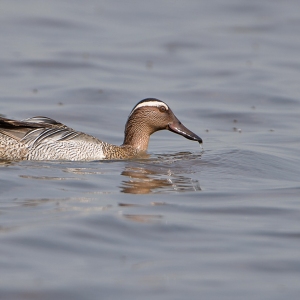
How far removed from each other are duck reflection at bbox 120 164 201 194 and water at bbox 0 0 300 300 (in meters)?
0.03

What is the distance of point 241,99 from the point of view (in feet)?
49.4

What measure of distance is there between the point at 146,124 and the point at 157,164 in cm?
103

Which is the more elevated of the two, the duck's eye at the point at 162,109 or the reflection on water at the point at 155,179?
the duck's eye at the point at 162,109

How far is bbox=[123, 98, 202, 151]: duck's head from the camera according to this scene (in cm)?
1060

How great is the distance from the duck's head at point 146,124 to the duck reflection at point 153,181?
1.06 meters

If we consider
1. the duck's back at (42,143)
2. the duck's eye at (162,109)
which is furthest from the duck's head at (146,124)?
the duck's back at (42,143)

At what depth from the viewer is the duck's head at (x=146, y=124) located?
34.8ft

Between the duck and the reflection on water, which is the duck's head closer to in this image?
the duck

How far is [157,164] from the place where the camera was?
9797mm

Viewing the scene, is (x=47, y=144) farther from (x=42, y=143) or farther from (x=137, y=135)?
(x=137, y=135)

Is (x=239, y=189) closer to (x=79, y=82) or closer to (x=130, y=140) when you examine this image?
(x=130, y=140)

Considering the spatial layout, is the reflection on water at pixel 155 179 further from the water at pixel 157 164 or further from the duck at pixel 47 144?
the duck at pixel 47 144

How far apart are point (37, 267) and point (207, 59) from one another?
12.8 meters

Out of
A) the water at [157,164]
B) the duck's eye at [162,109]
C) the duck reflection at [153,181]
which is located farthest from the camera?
the duck's eye at [162,109]
